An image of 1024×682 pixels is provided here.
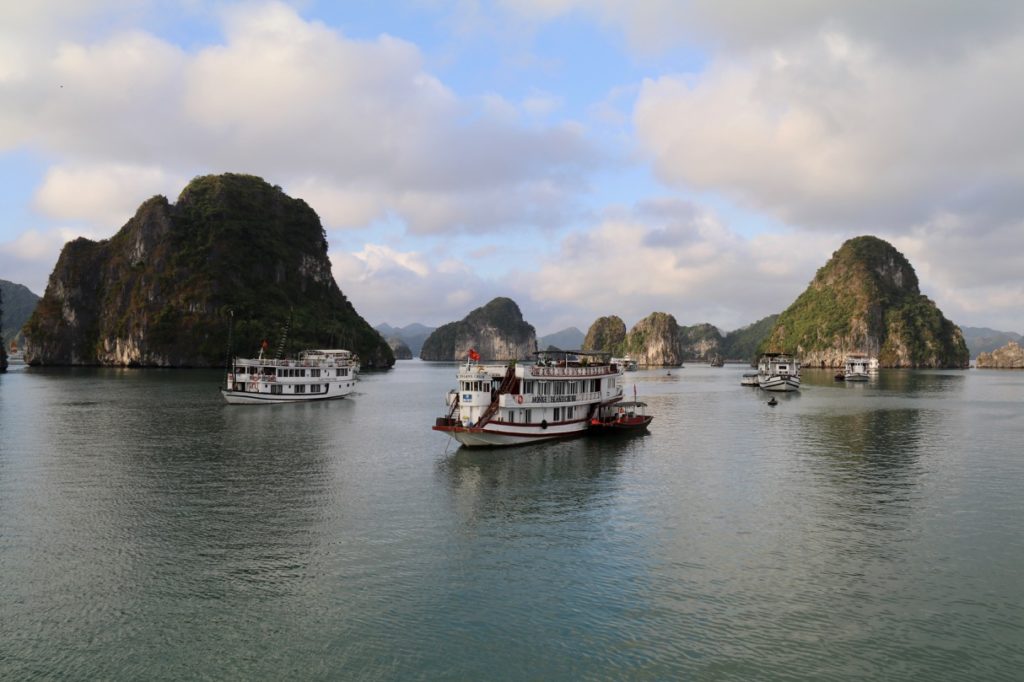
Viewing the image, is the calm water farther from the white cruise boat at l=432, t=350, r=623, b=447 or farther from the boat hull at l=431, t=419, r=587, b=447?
the white cruise boat at l=432, t=350, r=623, b=447

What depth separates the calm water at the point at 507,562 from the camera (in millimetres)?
20781

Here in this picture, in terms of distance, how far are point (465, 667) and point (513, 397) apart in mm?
41021

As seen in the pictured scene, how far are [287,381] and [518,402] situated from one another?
6483 cm

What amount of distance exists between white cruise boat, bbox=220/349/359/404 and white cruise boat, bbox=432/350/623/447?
184ft

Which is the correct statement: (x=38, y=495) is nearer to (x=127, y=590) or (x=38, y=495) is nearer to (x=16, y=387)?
(x=127, y=590)

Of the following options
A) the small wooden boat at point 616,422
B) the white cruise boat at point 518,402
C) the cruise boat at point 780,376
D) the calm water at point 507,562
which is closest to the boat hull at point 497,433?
the white cruise boat at point 518,402

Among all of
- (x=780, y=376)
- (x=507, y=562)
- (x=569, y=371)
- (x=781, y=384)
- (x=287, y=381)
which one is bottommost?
(x=507, y=562)

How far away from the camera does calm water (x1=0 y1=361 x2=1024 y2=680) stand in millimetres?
20781

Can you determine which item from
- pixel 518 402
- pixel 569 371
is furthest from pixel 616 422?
pixel 518 402

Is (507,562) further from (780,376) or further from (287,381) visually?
(780,376)

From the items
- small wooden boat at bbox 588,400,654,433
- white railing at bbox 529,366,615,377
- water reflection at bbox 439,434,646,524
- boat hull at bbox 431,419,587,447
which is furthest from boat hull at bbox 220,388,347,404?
white railing at bbox 529,366,615,377

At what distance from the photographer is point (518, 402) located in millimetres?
61219

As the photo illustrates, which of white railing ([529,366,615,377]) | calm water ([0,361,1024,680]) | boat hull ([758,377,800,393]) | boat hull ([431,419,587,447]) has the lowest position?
calm water ([0,361,1024,680])

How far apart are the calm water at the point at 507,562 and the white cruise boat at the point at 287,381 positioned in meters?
44.0
